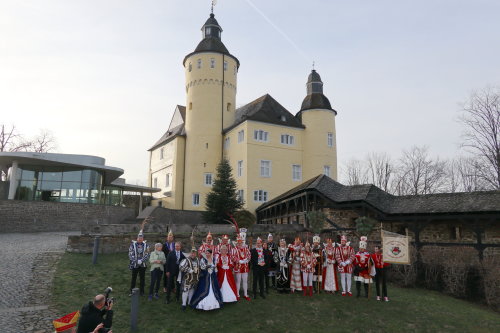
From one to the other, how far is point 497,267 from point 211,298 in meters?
11.2

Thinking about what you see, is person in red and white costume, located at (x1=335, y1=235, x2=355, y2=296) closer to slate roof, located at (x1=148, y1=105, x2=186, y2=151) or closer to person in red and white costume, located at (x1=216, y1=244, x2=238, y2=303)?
person in red and white costume, located at (x1=216, y1=244, x2=238, y2=303)

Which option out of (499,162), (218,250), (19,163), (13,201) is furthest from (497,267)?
(19,163)

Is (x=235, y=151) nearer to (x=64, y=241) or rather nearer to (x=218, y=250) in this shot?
(x=64, y=241)

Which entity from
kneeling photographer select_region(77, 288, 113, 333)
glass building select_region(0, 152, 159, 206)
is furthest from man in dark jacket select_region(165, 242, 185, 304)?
glass building select_region(0, 152, 159, 206)

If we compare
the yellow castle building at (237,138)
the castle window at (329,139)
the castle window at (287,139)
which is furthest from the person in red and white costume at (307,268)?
the castle window at (329,139)

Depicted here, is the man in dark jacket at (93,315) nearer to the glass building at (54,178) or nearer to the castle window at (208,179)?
the glass building at (54,178)

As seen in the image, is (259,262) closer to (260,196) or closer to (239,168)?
(260,196)

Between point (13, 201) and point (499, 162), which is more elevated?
point (499, 162)

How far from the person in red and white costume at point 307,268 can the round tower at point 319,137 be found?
24651 mm

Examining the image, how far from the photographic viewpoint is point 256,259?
11281 millimetres

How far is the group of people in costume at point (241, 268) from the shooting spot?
9.95 metres

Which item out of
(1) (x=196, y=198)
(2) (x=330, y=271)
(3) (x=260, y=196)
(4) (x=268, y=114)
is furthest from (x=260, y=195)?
(2) (x=330, y=271)

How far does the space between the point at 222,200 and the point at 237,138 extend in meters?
10.1

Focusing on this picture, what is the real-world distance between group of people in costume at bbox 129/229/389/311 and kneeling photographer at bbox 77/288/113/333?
3.84 m
